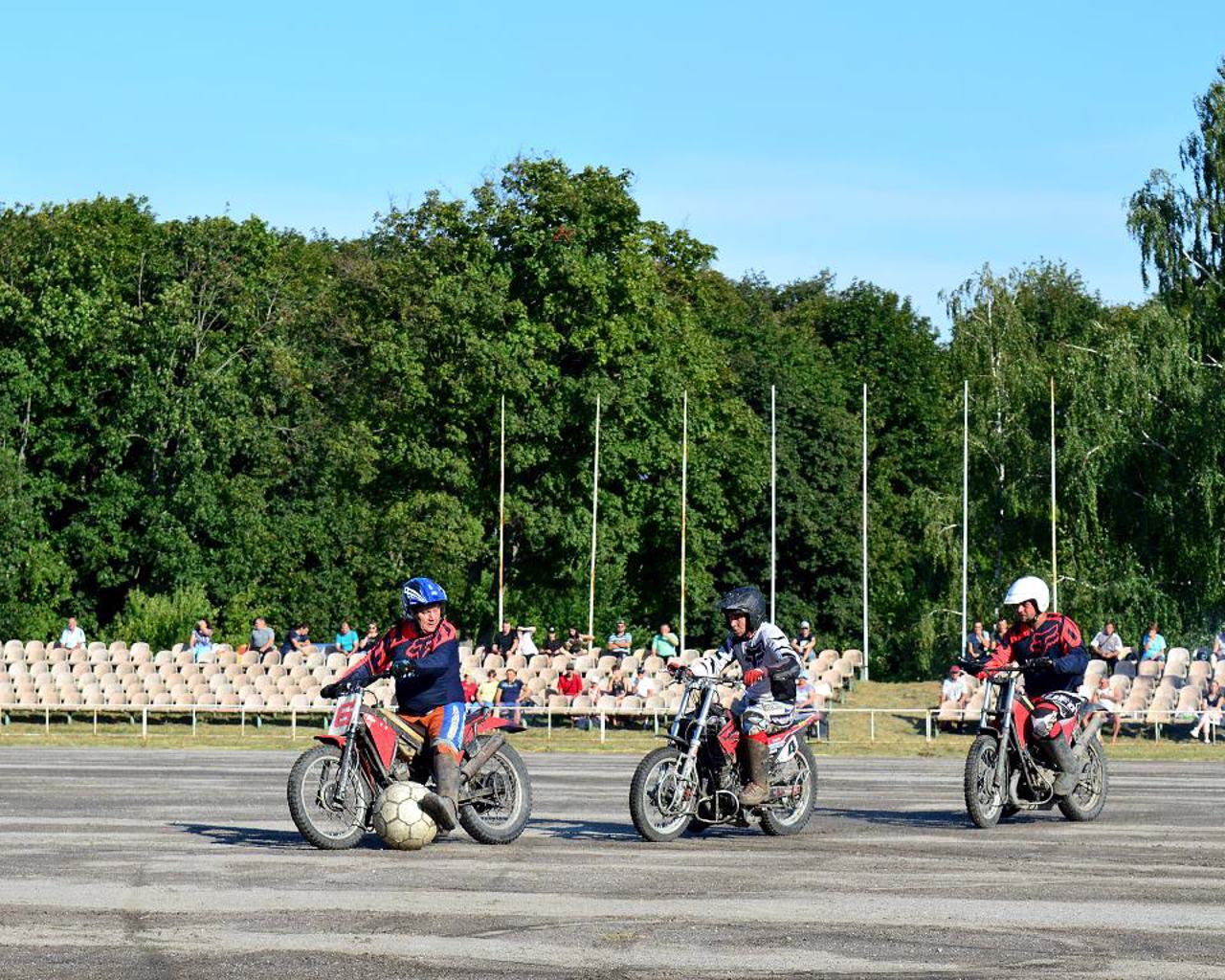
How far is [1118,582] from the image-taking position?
52.0 meters

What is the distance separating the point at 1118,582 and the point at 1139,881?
39426 mm

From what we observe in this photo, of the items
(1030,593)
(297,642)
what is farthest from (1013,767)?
(297,642)

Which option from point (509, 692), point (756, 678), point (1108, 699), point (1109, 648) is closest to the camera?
point (756, 678)

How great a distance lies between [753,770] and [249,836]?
155 inches

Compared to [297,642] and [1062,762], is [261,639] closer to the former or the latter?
[297,642]

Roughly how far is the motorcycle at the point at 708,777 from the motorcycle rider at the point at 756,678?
0.09 meters

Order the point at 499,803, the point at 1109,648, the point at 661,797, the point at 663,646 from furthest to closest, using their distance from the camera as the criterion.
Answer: the point at 663,646, the point at 1109,648, the point at 661,797, the point at 499,803

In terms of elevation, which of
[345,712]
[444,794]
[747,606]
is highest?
[747,606]

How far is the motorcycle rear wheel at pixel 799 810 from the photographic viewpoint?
16.9m

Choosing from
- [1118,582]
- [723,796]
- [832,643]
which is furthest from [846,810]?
[832,643]

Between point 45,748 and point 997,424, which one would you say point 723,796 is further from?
point 997,424

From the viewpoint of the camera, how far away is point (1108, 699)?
36312 mm

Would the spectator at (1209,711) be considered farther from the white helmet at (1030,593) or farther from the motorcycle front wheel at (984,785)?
the motorcycle front wheel at (984,785)

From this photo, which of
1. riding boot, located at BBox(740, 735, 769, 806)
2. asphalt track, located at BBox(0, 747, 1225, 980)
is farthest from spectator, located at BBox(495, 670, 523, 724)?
riding boot, located at BBox(740, 735, 769, 806)
